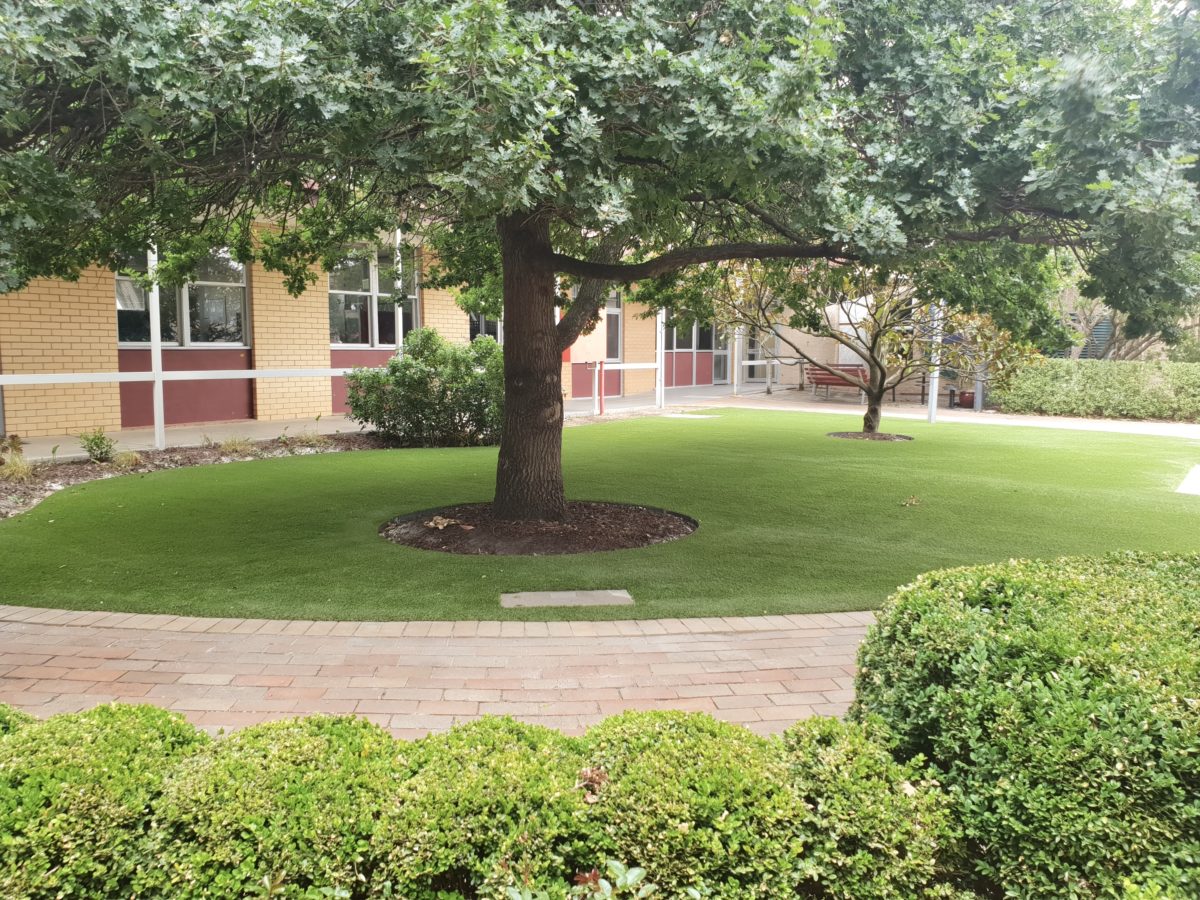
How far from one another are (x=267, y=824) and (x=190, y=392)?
13.9 metres

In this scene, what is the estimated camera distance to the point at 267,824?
2066 millimetres

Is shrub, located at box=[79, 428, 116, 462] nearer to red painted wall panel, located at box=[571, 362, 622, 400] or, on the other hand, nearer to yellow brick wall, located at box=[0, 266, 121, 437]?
yellow brick wall, located at box=[0, 266, 121, 437]

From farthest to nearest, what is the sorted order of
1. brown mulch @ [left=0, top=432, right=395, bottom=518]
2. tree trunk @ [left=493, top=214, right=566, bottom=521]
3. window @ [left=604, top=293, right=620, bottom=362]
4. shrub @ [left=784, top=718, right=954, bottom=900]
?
1. window @ [left=604, top=293, right=620, bottom=362]
2. brown mulch @ [left=0, top=432, right=395, bottom=518]
3. tree trunk @ [left=493, top=214, right=566, bottom=521]
4. shrub @ [left=784, top=718, right=954, bottom=900]

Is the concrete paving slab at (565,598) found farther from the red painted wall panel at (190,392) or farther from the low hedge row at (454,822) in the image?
the red painted wall panel at (190,392)

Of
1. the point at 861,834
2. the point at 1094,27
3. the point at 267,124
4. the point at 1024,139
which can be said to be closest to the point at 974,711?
the point at 861,834

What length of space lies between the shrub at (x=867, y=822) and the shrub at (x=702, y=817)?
58mm

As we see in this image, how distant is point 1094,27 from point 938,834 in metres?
6.17

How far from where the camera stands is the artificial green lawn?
5.79 metres

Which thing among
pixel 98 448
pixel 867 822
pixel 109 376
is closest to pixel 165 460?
pixel 98 448

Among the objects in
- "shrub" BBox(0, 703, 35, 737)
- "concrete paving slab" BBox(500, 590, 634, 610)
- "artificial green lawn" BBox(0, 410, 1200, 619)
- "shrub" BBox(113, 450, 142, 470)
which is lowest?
"concrete paving slab" BBox(500, 590, 634, 610)

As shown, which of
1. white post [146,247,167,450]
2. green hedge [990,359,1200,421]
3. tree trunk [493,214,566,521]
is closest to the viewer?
tree trunk [493,214,566,521]

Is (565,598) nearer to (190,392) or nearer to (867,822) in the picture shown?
(867,822)

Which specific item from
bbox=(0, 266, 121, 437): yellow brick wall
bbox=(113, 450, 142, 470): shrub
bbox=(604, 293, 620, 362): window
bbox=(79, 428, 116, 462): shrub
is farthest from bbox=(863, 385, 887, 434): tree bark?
bbox=(0, 266, 121, 437): yellow brick wall

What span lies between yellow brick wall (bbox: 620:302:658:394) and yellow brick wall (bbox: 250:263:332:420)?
10279 mm
